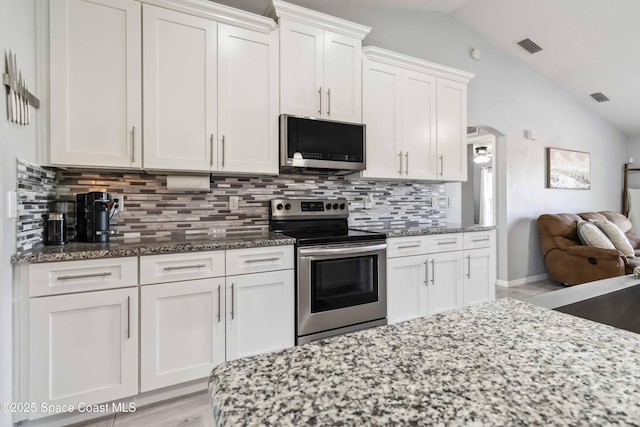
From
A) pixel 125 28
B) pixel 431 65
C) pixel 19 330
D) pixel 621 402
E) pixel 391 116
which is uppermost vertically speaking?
pixel 431 65

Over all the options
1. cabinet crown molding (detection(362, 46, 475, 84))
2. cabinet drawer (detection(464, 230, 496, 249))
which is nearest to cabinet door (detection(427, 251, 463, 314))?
cabinet drawer (detection(464, 230, 496, 249))

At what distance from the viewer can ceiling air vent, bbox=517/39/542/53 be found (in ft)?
13.0

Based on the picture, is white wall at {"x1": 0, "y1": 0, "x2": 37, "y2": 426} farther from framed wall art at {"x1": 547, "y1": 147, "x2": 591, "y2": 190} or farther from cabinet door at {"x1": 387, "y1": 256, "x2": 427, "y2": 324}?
framed wall art at {"x1": 547, "y1": 147, "x2": 591, "y2": 190}

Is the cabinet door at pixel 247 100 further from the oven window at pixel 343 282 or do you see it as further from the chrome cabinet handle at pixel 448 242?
the chrome cabinet handle at pixel 448 242

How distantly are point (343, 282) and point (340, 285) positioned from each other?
3 centimetres

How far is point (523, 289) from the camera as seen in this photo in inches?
166

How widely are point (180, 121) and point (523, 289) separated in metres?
4.59

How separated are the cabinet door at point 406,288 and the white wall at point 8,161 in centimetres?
226

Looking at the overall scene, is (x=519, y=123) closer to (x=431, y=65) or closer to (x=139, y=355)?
(x=431, y=65)

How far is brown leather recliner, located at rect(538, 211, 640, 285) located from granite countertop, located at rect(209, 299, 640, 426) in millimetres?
4178

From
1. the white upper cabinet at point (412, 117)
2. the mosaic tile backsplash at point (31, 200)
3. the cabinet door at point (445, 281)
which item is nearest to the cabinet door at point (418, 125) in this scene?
the white upper cabinet at point (412, 117)

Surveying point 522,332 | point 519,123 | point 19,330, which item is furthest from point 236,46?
point 519,123

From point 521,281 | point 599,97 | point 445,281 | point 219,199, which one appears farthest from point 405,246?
point 599,97

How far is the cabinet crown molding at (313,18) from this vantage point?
7.72 feet
